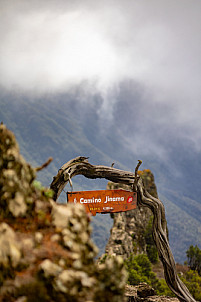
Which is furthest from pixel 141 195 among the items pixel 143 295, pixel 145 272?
pixel 145 272

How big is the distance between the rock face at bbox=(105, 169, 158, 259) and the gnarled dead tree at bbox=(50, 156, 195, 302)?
16079 mm

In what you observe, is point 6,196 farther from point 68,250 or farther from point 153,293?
point 153,293

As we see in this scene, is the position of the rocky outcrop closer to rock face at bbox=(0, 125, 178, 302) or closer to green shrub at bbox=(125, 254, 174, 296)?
rock face at bbox=(0, 125, 178, 302)

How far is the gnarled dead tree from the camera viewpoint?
769 centimetres

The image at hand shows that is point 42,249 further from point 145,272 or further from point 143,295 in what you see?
point 145,272

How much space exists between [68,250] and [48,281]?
1.38 ft

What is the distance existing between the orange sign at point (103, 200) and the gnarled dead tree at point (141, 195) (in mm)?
431

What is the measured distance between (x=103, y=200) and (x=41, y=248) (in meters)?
4.14

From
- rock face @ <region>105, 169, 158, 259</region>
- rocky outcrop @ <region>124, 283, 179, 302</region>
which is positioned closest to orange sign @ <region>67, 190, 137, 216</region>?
rocky outcrop @ <region>124, 283, 179, 302</region>

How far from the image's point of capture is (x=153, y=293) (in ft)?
33.3

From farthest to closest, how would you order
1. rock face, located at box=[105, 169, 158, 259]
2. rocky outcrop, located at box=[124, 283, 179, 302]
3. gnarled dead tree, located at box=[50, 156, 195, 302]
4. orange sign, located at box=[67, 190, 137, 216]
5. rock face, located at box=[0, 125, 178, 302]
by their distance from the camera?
rock face, located at box=[105, 169, 158, 259] → rocky outcrop, located at box=[124, 283, 179, 302] → gnarled dead tree, located at box=[50, 156, 195, 302] → orange sign, located at box=[67, 190, 137, 216] → rock face, located at box=[0, 125, 178, 302]

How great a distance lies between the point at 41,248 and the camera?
3795 mm

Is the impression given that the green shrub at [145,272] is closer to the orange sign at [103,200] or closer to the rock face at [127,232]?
the rock face at [127,232]

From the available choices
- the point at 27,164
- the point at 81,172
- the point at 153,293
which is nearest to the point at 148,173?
the point at 153,293
